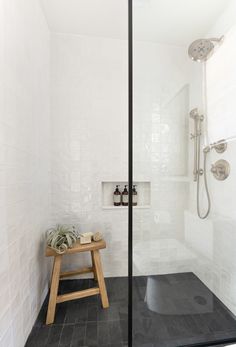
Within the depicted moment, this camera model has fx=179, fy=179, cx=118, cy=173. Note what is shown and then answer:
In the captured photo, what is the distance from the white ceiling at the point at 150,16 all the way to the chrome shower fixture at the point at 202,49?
0.05 meters

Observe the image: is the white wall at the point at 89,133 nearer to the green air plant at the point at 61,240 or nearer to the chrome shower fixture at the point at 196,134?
the green air plant at the point at 61,240

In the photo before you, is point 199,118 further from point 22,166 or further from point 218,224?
point 22,166

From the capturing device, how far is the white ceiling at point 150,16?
3.92ft

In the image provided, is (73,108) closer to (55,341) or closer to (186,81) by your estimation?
(186,81)

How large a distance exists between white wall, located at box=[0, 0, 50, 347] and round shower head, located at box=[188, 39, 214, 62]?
1135mm

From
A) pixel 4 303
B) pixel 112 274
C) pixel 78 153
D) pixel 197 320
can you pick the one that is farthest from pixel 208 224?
pixel 4 303

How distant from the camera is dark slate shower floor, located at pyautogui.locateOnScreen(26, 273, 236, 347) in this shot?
106cm

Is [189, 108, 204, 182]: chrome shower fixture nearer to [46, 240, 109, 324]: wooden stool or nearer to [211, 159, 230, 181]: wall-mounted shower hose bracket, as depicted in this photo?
[211, 159, 230, 181]: wall-mounted shower hose bracket

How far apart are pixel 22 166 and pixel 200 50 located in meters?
1.48

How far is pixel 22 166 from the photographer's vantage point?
108cm

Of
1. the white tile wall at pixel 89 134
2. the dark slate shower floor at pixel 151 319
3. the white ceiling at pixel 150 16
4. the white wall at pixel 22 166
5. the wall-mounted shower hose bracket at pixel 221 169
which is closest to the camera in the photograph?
the white wall at pixel 22 166

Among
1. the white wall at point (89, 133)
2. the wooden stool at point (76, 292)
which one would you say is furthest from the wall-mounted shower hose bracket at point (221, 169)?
the wooden stool at point (76, 292)

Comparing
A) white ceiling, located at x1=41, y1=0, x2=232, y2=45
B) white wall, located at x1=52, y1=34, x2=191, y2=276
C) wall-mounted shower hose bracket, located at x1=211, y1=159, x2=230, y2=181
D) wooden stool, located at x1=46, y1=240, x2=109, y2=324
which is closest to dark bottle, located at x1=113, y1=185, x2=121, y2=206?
white wall, located at x1=52, y1=34, x2=191, y2=276

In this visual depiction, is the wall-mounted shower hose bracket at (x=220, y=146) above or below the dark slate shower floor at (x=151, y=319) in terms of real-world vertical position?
above
